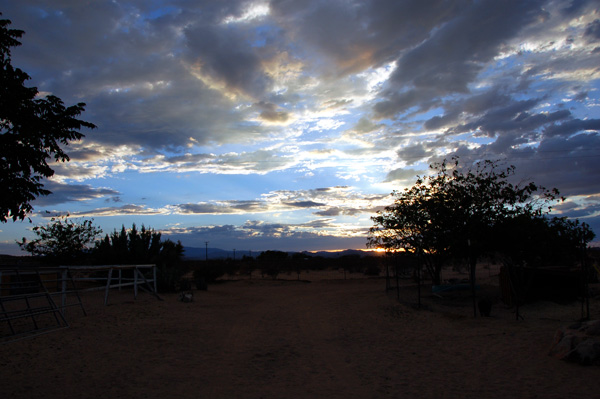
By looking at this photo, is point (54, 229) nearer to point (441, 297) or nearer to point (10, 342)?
point (10, 342)

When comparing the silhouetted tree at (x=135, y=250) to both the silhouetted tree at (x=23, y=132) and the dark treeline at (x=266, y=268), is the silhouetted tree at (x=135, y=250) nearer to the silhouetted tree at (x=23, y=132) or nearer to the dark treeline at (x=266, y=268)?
the dark treeline at (x=266, y=268)

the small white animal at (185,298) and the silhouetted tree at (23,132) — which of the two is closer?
the silhouetted tree at (23,132)

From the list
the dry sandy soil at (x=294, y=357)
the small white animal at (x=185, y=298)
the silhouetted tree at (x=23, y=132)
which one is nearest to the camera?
the dry sandy soil at (x=294, y=357)

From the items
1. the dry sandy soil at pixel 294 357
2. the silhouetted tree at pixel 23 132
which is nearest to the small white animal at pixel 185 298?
the dry sandy soil at pixel 294 357

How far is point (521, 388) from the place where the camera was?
649cm

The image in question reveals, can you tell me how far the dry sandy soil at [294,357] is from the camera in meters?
6.45

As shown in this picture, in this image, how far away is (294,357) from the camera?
8.82m

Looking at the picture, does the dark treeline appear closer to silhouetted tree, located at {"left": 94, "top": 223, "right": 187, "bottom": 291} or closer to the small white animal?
silhouetted tree, located at {"left": 94, "top": 223, "right": 187, "bottom": 291}

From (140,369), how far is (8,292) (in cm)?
1645

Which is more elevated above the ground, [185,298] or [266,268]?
[185,298]

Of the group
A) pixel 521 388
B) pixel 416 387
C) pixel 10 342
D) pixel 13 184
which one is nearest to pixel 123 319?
pixel 10 342

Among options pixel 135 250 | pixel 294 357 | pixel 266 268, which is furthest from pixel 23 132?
pixel 266 268

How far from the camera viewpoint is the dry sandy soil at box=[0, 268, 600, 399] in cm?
645

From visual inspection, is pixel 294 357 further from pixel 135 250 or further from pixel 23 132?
pixel 135 250
